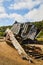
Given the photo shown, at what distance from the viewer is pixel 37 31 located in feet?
67.5

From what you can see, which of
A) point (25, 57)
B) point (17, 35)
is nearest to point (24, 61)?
point (25, 57)

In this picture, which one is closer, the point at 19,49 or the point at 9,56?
the point at 9,56

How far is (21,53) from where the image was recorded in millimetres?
15664

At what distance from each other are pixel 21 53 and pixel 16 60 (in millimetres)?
1024

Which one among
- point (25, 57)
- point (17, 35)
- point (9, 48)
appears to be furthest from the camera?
point (17, 35)

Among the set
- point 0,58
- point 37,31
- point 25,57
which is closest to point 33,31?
point 37,31

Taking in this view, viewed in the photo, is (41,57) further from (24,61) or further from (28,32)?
(28,32)

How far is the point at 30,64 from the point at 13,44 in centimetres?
292

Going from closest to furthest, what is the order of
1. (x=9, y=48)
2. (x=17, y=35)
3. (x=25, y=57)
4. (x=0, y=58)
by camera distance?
(x=0, y=58)
(x=25, y=57)
(x=9, y=48)
(x=17, y=35)

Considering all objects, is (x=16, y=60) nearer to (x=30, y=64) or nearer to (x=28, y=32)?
(x=30, y=64)

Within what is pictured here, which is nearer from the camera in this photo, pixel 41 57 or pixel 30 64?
pixel 30 64

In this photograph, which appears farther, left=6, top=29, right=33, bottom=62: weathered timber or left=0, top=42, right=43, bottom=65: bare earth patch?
left=6, top=29, right=33, bottom=62: weathered timber

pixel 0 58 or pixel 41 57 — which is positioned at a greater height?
pixel 0 58

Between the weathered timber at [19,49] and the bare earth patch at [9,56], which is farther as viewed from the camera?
the weathered timber at [19,49]
